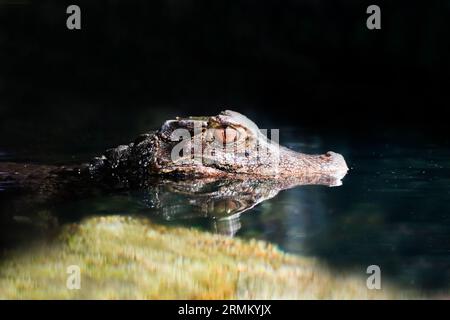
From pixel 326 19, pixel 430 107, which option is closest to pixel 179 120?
pixel 430 107

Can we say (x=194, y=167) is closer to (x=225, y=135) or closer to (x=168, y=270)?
(x=225, y=135)

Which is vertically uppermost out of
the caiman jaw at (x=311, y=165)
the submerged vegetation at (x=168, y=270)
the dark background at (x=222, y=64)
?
the dark background at (x=222, y=64)

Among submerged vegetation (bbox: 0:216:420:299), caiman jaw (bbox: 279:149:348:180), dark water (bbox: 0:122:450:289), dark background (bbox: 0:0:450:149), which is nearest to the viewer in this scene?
submerged vegetation (bbox: 0:216:420:299)

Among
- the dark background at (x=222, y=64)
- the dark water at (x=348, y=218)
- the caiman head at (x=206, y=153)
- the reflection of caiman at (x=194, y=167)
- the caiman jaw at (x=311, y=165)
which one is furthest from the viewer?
the dark background at (x=222, y=64)

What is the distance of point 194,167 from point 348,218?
1.69 metres

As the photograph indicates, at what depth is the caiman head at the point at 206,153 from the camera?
5.54 meters

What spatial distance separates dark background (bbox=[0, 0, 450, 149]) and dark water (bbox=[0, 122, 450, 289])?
4.02 meters

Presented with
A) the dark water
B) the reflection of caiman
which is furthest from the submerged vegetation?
the reflection of caiman

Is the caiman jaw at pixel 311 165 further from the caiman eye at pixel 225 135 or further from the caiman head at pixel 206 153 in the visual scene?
the caiman eye at pixel 225 135

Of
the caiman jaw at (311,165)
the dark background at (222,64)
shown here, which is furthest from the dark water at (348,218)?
the dark background at (222,64)

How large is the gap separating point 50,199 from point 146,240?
1.36 m

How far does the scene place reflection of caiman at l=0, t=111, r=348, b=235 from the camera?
5.38 meters

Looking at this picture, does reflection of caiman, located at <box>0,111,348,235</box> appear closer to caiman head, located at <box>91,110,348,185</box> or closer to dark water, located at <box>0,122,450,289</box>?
caiman head, located at <box>91,110,348,185</box>
